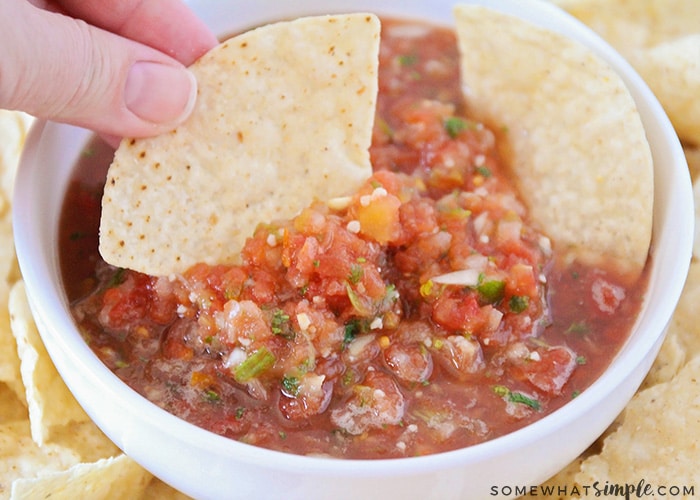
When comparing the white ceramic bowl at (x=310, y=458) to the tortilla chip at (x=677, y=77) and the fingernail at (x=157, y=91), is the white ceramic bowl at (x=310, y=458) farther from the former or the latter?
the fingernail at (x=157, y=91)

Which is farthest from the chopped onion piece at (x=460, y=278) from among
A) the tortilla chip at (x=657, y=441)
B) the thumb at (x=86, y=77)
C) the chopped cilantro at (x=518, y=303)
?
the thumb at (x=86, y=77)

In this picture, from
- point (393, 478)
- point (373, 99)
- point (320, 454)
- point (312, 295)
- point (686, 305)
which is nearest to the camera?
Result: point (393, 478)

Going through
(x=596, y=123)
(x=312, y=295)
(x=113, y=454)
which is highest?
(x=596, y=123)

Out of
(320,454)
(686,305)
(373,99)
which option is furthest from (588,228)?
(320,454)

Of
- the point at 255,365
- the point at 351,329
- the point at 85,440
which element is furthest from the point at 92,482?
the point at 351,329

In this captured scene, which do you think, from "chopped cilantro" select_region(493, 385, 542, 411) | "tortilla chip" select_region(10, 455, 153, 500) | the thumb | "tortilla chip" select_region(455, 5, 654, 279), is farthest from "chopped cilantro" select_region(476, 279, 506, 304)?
"tortilla chip" select_region(10, 455, 153, 500)

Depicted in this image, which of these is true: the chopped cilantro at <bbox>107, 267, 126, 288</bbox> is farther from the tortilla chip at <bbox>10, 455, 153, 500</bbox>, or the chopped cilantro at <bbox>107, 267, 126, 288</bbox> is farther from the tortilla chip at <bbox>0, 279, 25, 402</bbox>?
the tortilla chip at <bbox>10, 455, 153, 500</bbox>

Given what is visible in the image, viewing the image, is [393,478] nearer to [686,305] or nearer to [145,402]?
[145,402]
